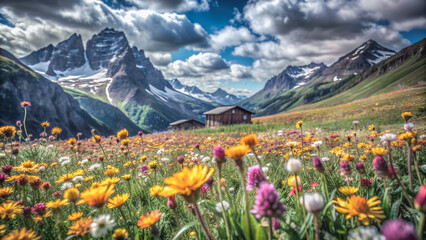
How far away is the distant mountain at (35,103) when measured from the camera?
5769 centimetres

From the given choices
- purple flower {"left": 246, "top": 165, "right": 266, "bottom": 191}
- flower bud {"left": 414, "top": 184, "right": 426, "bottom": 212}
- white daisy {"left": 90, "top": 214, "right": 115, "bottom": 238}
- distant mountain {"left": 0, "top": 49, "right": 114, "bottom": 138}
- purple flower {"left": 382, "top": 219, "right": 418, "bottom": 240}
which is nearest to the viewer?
purple flower {"left": 382, "top": 219, "right": 418, "bottom": 240}

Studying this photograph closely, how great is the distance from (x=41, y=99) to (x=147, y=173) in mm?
94409

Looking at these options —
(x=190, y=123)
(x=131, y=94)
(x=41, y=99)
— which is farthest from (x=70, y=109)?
(x=131, y=94)

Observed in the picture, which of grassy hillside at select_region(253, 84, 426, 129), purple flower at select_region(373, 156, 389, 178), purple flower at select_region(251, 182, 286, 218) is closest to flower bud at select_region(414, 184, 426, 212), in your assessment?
purple flower at select_region(251, 182, 286, 218)

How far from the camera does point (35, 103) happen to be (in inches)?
2749

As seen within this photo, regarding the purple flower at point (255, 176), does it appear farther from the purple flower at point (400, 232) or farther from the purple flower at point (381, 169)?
the purple flower at point (381, 169)

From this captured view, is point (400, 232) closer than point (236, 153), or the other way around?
point (400, 232)

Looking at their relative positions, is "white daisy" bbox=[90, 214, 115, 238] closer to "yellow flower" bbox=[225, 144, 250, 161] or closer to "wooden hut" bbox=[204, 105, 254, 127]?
"yellow flower" bbox=[225, 144, 250, 161]

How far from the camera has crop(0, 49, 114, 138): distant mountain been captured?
57688 millimetres

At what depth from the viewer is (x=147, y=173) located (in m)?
3.77

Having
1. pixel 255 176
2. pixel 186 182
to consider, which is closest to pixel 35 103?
pixel 186 182

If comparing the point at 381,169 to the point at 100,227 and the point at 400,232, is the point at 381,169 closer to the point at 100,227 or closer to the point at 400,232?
the point at 400,232

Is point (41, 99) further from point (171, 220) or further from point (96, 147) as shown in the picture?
point (171, 220)

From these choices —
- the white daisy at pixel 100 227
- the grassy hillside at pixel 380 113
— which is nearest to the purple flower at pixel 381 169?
the white daisy at pixel 100 227
